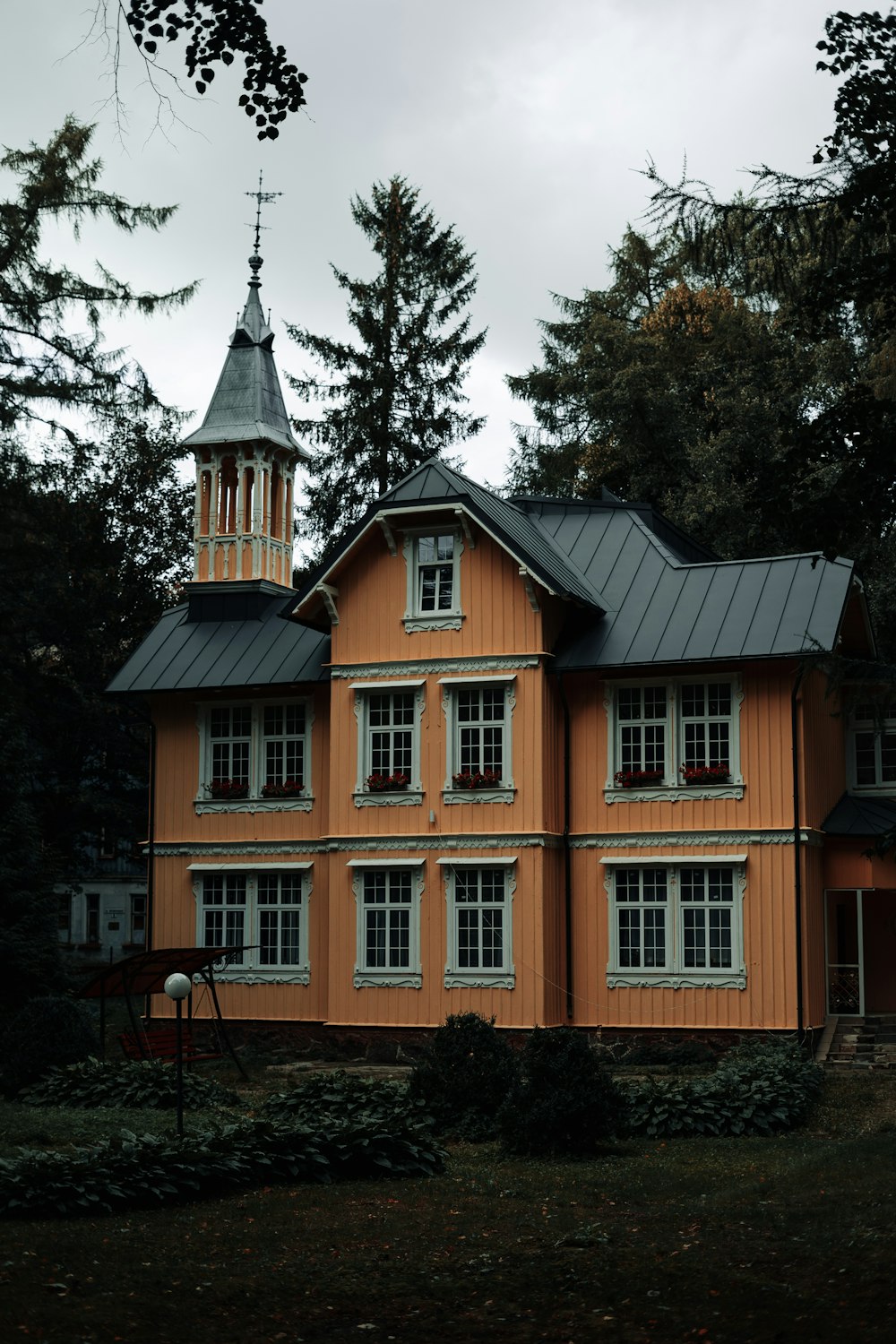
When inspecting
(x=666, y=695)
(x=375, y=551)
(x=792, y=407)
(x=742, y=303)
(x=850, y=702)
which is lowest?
(x=850, y=702)

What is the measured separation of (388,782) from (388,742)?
0.71 meters

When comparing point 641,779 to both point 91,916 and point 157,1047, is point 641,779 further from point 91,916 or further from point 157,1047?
point 91,916

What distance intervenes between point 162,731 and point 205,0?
2151cm

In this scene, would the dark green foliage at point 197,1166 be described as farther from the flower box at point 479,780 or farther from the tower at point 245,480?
the tower at point 245,480

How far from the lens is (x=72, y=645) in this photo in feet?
128

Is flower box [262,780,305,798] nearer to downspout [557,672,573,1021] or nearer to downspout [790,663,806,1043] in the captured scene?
downspout [557,672,573,1021]

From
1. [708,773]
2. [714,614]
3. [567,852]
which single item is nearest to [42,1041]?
[567,852]

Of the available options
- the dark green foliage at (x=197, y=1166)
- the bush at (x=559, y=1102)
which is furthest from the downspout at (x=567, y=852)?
the dark green foliage at (x=197, y=1166)

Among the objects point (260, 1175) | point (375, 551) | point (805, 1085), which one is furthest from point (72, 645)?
point (260, 1175)

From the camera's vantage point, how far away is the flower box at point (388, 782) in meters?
25.5

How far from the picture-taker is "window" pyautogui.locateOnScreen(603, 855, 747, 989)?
78.3 feet

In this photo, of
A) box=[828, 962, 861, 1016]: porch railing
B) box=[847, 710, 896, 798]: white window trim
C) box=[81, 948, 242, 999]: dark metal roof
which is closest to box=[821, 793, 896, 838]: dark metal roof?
box=[847, 710, 896, 798]: white window trim

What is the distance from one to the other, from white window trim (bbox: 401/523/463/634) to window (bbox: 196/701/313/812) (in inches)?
113

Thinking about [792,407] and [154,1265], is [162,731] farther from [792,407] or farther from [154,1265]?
[154,1265]
